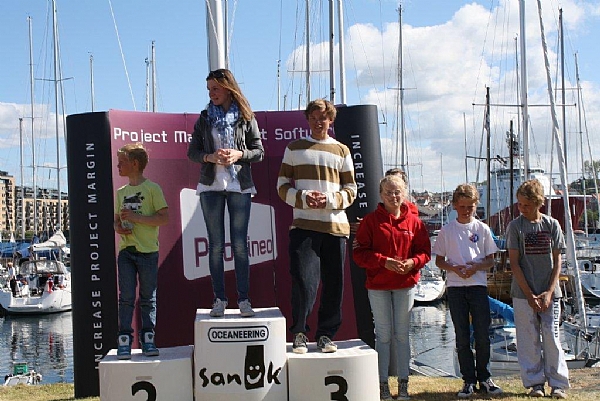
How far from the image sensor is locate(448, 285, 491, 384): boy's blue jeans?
5371 mm

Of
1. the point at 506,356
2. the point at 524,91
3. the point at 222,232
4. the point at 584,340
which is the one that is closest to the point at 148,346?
the point at 222,232

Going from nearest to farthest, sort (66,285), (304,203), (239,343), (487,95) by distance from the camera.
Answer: (239,343) → (304,203) → (487,95) → (66,285)

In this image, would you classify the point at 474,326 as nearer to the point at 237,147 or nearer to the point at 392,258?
the point at 392,258

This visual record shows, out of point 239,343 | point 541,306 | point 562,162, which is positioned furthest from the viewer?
point 562,162

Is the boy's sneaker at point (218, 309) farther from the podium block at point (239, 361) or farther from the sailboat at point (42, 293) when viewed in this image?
the sailboat at point (42, 293)

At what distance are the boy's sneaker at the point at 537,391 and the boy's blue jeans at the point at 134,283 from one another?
276 cm

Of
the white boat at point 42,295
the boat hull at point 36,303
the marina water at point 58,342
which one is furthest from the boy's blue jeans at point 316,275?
the boat hull at point 36,303

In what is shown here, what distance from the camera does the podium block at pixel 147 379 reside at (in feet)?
15.0

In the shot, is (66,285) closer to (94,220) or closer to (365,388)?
(94,220)

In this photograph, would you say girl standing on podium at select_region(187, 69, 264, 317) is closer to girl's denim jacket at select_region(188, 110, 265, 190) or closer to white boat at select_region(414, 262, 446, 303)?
girl's denim jacket at select_region(188, 110, 265, 190)

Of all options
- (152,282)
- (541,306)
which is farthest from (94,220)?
(541,306)

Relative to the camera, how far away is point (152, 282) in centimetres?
508

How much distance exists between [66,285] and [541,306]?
3042cm

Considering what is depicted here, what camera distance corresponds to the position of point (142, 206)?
5.07 meters
